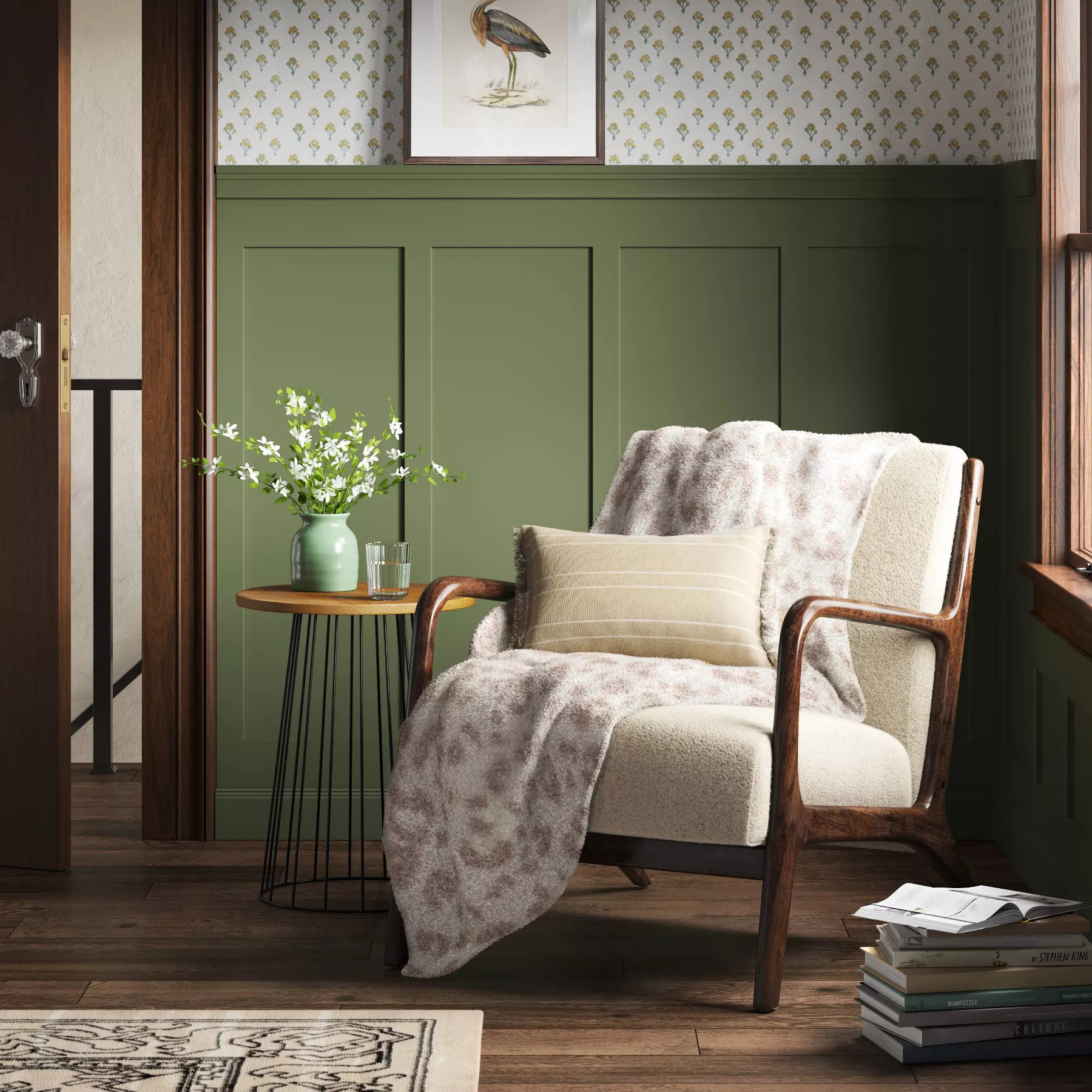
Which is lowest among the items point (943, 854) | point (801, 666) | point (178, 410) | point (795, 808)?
point (943, 854)

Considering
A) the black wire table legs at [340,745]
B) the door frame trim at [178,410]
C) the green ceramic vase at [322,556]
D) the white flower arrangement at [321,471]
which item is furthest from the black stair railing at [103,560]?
the green ceramic vase at [322,556]

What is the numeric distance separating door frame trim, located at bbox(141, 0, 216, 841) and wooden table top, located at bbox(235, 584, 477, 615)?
1.84 feet

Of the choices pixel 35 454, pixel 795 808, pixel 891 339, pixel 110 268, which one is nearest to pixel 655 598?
pixel 795 808

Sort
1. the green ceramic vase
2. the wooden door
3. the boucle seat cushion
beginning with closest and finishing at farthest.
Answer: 1. the boucle seat cushion
2. the green ceramic vase
3. the wooden door

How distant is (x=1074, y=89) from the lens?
279 centimetres

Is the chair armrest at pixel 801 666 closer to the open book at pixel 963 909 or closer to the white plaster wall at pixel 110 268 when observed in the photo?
the open book at pixel 963 909

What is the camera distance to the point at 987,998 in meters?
1.89

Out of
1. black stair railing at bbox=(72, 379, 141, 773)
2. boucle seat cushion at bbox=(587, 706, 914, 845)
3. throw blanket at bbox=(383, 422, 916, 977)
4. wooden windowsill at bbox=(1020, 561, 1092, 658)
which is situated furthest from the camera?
black stair railing at bbox=(72, 379, 141, 773)

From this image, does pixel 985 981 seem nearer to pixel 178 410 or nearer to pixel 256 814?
pixel 256 814

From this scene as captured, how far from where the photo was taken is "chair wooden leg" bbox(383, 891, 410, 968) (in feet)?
7.45

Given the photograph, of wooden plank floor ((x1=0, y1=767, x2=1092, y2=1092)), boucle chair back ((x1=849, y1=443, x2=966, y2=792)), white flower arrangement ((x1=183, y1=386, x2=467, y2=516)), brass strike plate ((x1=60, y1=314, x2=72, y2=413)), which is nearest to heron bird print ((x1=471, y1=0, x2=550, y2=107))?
white flower arrangement ((x1=183, y1=386, x2=467, y2=516))

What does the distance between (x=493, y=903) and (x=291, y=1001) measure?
36 centimetres

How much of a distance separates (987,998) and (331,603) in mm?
1363

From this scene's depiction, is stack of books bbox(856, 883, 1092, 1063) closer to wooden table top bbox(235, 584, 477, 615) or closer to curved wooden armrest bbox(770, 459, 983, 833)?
curved wooden armrest bbox(770, 459, 983, 833)
